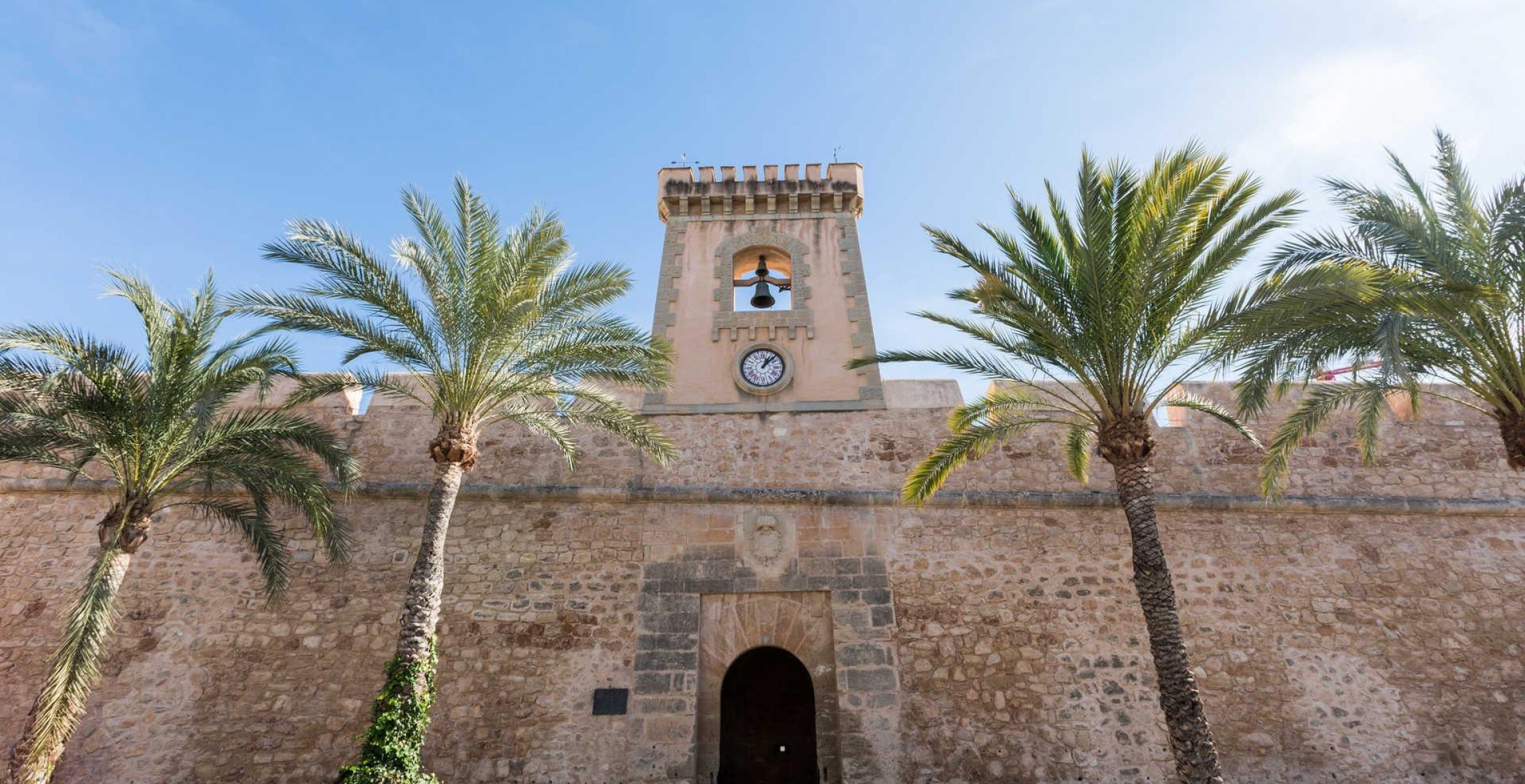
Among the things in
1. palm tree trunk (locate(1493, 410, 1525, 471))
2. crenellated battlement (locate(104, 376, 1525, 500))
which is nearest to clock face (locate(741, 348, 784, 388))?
crenellated battlement (locate(104, 376, 1525, 500))

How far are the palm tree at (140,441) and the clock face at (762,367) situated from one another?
462cm

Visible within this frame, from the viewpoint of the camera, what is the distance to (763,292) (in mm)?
11094

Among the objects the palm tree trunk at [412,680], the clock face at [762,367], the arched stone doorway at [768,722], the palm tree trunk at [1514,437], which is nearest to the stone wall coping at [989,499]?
the clock face at [762,367]

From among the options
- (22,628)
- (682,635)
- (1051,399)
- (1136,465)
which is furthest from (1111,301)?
(22,628)

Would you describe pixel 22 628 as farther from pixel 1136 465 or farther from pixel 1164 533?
pixel 1164 533

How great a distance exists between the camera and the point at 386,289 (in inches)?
283

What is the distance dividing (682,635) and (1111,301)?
5.20 metres

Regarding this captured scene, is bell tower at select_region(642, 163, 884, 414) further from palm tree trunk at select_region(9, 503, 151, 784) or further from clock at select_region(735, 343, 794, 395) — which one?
palm tree trunk at select_region(9, 503, 151, 784)

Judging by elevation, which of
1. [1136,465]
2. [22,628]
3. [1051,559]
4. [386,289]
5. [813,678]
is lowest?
[813,678]

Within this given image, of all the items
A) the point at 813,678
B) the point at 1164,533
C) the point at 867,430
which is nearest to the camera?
the point at 813,678

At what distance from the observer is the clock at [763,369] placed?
10086 mm

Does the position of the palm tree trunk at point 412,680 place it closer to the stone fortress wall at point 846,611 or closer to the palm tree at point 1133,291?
the stone fortress wall at point 846,611

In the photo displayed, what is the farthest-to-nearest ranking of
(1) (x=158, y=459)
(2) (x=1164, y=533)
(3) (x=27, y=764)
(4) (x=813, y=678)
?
1. (2) (x=1164, y=533)
2. (4) (x=813, y=678)
3. (1) (x=158, y=459)
4. (3) (x=27, y=764)

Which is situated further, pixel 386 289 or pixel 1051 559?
pixel 1051 559
